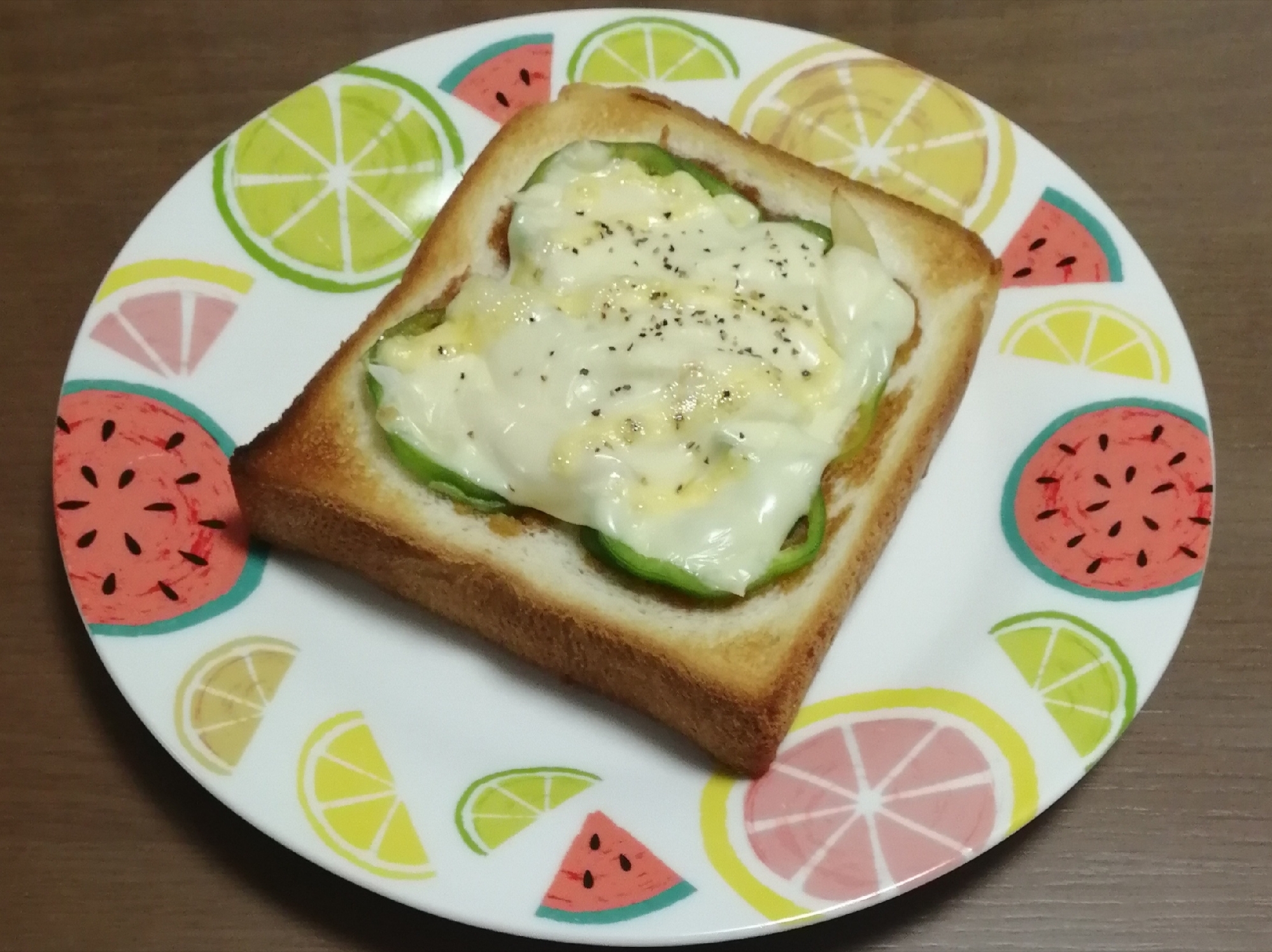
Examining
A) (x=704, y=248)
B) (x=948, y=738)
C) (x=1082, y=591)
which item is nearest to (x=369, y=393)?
(x=704, y=248)

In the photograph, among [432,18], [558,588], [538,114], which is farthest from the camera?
[432,18]

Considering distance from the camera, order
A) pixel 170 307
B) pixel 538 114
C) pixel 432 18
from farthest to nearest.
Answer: pixel 432 18 < pixel 538 114 < pixel 170 307

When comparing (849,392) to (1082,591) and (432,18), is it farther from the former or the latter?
(432,18)

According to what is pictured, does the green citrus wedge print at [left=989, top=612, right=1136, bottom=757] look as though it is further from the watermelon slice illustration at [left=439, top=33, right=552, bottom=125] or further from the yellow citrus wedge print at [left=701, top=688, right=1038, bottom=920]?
the watermelon slice illustration at [left=439, top=33, right=552, bottom=125]

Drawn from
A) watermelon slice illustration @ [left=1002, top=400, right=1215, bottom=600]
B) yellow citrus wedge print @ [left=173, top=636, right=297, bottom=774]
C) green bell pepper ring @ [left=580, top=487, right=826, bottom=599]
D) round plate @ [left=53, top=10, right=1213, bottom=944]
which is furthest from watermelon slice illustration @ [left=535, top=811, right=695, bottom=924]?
watermelon slice illustration @ [left=1002, top=400, right=1215, bottom=600]

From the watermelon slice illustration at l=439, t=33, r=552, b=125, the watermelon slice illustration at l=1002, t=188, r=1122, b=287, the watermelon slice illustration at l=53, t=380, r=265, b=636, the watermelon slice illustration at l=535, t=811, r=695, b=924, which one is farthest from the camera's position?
the watermelon slice illustration at l=439, t=33, r=552, b=125

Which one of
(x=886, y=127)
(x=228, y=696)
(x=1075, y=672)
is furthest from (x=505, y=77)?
(x=1075, y=672)
